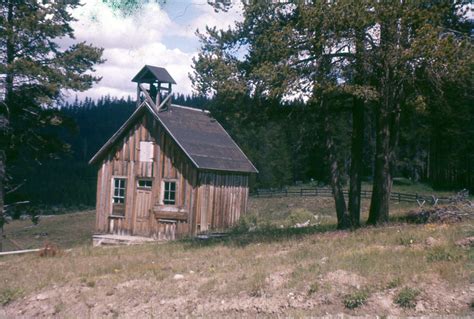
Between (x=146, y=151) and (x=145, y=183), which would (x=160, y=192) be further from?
(x=146, y=151)

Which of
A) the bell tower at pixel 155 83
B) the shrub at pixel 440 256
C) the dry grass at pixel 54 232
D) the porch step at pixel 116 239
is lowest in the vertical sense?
the dry grass at pixel 54 232

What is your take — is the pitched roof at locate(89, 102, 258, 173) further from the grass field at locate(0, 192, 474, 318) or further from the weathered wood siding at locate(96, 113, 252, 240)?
the grass field at locate(0, 192, 474, 318)

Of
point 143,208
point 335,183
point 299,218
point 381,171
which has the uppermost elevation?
point 381,171

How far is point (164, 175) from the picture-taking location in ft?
93.6

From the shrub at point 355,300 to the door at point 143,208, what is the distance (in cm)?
1905

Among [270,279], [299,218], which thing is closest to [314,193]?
[299,218]

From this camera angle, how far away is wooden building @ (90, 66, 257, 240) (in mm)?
28016

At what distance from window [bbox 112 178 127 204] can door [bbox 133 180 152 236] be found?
1.05 metres

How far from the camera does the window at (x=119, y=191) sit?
30.0m

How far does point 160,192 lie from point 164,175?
0.88m

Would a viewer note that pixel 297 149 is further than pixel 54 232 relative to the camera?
No

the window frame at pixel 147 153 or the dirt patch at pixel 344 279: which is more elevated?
the window frame at pixel 147 153

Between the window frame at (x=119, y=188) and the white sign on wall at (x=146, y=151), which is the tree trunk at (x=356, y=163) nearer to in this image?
the white sign on wall at (x=146, y=151)

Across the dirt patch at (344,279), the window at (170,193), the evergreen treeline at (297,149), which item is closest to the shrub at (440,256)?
the dirt patch at (344,279)
